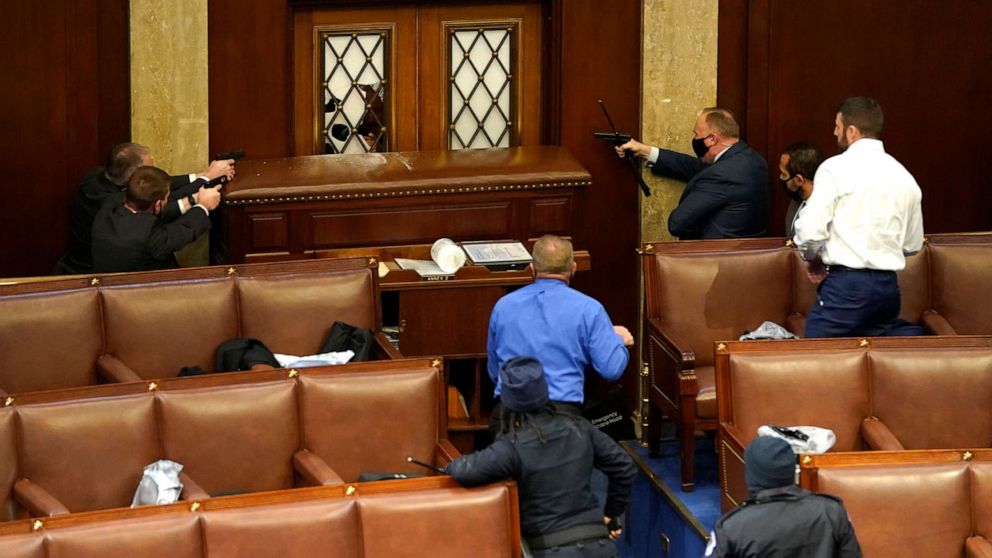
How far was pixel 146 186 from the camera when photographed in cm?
682

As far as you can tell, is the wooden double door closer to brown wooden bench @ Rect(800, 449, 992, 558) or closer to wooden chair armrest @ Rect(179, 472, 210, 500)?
wooden chair armrest @ Rect(179, 472, 210, 500)

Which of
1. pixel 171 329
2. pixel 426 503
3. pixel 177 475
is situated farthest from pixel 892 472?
pixel 171 329

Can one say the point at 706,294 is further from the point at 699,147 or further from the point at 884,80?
the point at 884,80

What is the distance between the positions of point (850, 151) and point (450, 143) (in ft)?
8.60

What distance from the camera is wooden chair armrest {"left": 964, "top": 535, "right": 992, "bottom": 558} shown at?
5055mm

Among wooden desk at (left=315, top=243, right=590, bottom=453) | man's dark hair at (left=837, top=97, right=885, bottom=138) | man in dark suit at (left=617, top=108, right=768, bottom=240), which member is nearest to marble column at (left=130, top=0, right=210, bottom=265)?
wooden desk at (left=315, top=243, right=590, bottom=453)

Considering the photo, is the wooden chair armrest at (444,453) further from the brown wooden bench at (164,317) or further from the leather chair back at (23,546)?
the leather chair back at (23,546)

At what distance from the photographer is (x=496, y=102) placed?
833 centimetres

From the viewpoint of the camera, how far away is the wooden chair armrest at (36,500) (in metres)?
5.16

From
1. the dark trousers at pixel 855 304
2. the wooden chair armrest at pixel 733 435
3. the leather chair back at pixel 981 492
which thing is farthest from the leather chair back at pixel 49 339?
the leather chair back at pixel 981 492

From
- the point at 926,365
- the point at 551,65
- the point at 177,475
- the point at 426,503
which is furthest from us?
the point at 551,65

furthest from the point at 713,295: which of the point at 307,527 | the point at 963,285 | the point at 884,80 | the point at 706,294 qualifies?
the point at 307,527

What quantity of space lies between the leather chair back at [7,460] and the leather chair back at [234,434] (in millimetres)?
477

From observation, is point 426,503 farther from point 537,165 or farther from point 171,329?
point 537,165
